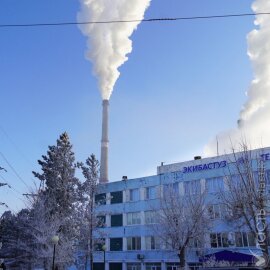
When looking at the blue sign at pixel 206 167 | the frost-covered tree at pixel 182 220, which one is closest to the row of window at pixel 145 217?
the frost-covered tree at pixel 182 220

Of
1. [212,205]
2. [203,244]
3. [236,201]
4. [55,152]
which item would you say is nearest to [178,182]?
[212,205]

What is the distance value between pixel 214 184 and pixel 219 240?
5.82 meters

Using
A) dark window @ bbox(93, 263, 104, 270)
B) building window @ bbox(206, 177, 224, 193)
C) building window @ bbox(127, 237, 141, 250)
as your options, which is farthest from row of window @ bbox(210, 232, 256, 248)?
dark window @ bbox(93, 263, 104, 270)

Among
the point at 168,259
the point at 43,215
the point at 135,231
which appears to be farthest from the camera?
the point at 135,231

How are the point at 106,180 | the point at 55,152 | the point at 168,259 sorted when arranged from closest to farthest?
the point at 55,152 < the point at 168,259 < the point at 106,180

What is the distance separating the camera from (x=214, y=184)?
140 feet

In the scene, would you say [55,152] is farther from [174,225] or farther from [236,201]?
[236,201]

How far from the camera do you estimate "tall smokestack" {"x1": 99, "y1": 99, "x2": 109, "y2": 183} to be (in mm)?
56312

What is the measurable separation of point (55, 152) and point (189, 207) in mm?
14896

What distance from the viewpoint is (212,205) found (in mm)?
41969

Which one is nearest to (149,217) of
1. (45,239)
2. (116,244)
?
(116,244)

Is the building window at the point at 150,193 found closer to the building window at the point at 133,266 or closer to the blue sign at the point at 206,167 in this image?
the blue sign at the point at 206,167

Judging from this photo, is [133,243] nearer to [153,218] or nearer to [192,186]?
[153,218]

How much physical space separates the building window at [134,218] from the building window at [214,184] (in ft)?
34.6
